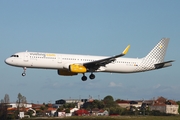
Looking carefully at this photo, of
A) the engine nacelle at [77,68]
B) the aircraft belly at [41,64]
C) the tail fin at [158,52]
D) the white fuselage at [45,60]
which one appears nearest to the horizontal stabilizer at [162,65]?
the tail fin at [158,52]

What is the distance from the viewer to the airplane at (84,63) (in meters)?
64.2

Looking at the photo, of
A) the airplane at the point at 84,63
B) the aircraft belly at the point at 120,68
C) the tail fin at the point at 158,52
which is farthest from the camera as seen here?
the tail fin at the point at 158,52

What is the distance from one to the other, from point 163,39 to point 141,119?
2203cm

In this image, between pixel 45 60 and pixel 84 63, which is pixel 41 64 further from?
pixel 84 63

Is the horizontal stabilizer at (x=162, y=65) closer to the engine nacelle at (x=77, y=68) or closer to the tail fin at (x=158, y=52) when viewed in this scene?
the tail fin at (x=158, y=52)

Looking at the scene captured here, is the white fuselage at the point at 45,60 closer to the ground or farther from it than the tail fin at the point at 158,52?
closer to the ground

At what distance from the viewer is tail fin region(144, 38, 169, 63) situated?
7406cm

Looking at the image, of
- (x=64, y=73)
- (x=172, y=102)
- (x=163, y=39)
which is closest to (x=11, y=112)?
(x=64, y=73)

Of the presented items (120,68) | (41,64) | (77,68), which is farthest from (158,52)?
(41,64)

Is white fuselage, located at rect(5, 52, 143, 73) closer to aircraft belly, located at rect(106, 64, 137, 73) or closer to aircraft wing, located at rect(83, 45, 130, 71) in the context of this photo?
aircraft wing, located at rect(83, 45, 130, 71)

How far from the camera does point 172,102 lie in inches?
4769

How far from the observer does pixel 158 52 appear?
75.7 m

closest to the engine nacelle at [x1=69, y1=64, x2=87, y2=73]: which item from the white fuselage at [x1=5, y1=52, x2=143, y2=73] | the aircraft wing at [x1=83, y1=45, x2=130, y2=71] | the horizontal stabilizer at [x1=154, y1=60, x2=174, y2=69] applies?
the aircraft wing at [x1=83, y1=45, x2=130, y2=71]

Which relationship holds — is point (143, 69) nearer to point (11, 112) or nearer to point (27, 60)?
point (27, 60)
